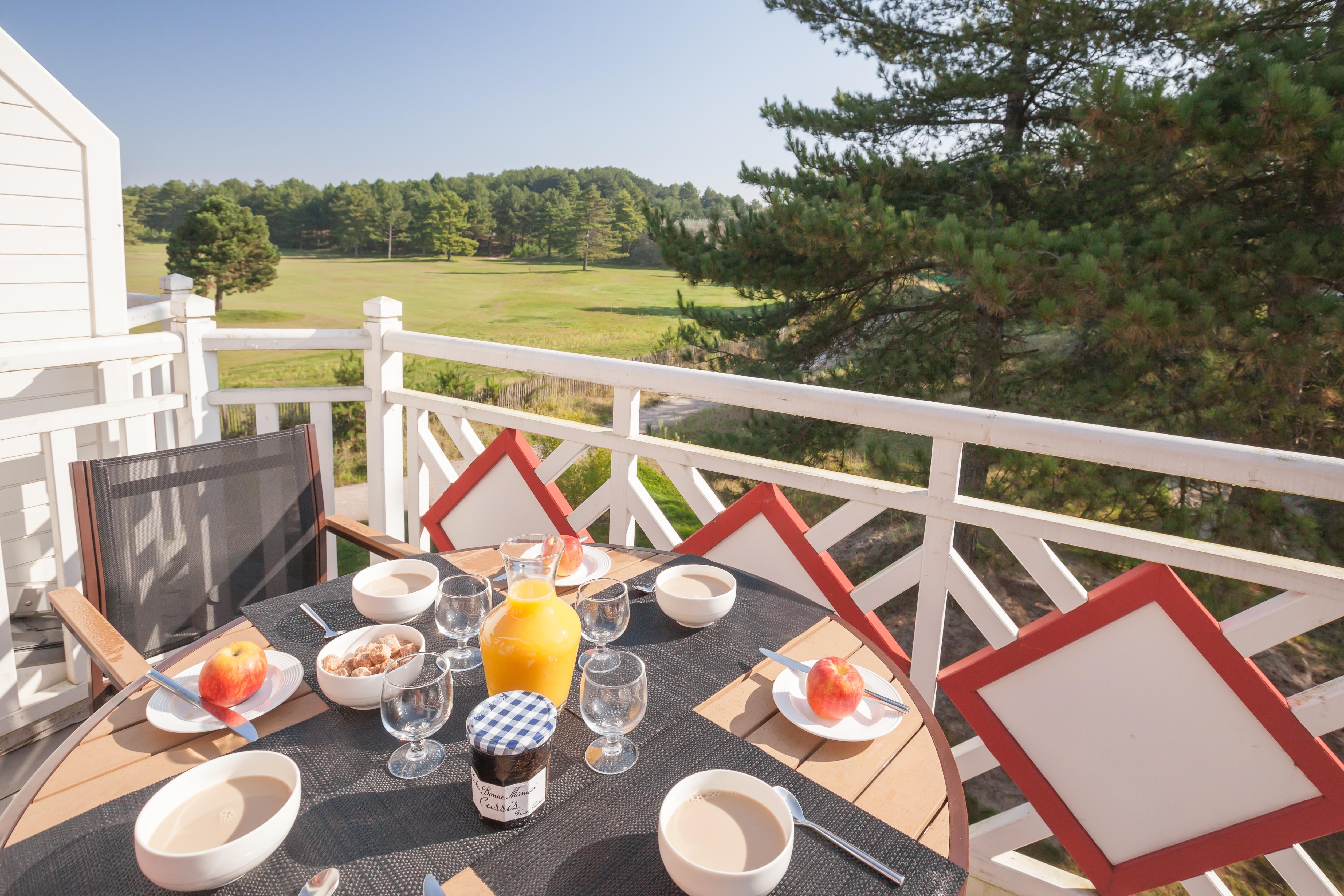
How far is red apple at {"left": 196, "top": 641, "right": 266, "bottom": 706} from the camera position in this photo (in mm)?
944

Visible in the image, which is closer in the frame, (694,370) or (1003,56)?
(694,370)

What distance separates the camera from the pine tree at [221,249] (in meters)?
32.2

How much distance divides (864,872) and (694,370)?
1.22 m

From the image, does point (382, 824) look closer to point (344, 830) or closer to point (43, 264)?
point (344, 830)

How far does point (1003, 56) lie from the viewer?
5934 millimetres

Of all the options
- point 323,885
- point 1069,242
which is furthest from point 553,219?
point 323,885

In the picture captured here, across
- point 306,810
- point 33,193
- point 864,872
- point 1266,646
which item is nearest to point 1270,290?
point 1266,646

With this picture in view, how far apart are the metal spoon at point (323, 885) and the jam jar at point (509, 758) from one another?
148 mm

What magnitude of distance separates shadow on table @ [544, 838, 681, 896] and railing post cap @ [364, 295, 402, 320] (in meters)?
1.95

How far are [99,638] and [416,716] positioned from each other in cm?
80

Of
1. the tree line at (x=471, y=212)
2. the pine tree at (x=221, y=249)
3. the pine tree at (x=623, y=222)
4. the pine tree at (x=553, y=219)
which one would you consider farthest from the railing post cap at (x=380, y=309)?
the pine tree at (x=553, y=219)

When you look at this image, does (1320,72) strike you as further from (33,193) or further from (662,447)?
(33,193)

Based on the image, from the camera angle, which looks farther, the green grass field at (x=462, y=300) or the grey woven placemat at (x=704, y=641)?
the green grass field at (x=462, y=300)

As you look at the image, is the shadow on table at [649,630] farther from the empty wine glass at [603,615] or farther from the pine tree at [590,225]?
the pine tree at [590,225]
